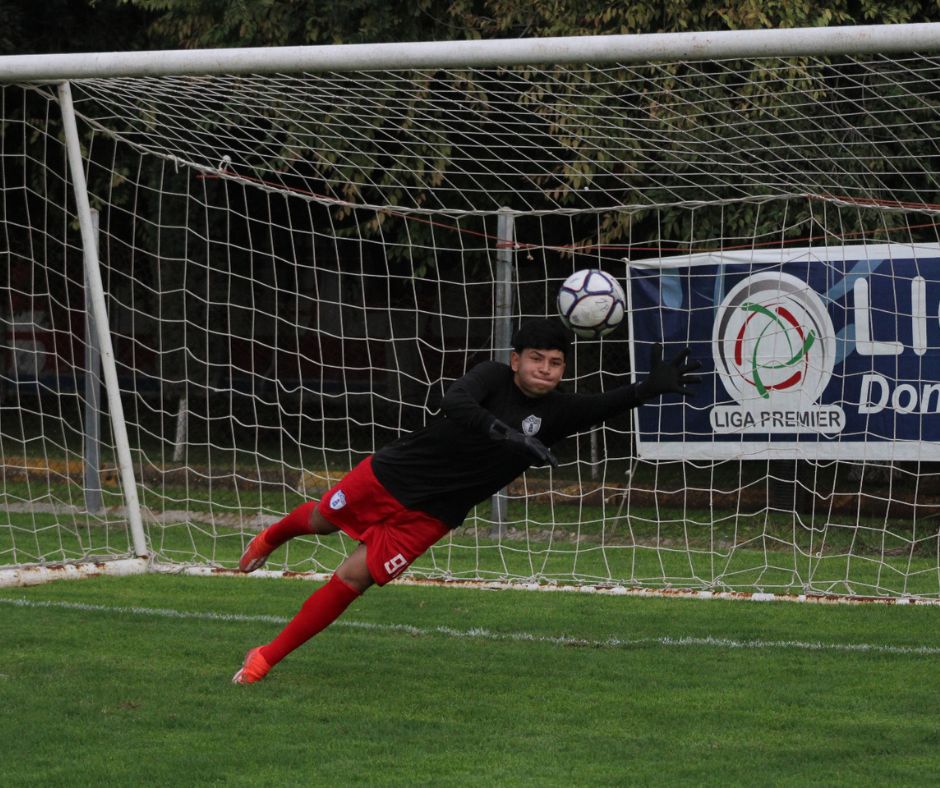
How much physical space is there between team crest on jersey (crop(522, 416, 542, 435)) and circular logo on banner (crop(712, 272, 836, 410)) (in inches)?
199

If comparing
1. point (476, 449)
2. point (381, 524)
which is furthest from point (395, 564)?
point (476, 449)

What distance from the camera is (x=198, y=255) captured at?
17.2 metres

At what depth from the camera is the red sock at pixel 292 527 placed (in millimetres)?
6781

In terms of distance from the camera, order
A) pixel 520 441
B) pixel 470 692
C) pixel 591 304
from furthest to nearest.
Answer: pixel 591 304 < pixel 470 692 < pixel 520 441

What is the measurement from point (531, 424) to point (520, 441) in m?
0.58

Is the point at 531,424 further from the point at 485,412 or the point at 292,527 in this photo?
the point at 292,527

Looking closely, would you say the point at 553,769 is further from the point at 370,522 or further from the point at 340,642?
the point at 340,642

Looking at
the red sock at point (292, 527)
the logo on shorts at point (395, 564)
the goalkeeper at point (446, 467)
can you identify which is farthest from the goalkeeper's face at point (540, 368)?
the red sock at point (292, 527)

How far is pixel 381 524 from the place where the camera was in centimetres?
626

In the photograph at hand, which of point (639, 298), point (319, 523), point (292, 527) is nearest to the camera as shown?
point (319, 523)

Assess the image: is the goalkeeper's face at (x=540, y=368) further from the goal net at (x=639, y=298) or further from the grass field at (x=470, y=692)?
the goal net at (x=639, y=298)

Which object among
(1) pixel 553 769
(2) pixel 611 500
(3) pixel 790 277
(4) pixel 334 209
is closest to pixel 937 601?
(3) pixel 790 277

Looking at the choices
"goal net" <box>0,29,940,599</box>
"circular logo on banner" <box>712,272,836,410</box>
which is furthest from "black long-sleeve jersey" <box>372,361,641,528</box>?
"circular logo on banner" <box>712,272,836,410</box>

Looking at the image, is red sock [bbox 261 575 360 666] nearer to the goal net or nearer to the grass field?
the grass field
